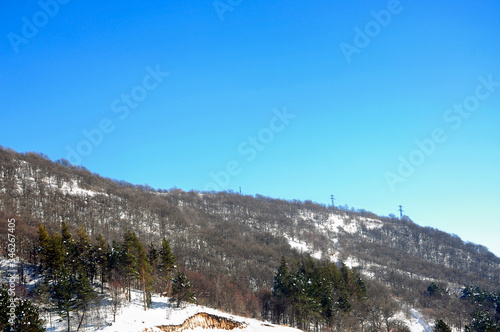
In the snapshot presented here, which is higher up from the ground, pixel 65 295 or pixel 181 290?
pixel 65 295

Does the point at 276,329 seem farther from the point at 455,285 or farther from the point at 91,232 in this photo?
the point at 455,285

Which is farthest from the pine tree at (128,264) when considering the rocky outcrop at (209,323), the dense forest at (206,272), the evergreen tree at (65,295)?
the rocky outcrop at (209,323)

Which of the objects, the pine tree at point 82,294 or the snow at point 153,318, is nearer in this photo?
the snow at point 153,318

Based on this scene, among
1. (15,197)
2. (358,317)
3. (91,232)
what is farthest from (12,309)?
(15,197)

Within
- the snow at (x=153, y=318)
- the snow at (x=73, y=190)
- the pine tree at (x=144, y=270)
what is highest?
the snow at (x=73, y=190)

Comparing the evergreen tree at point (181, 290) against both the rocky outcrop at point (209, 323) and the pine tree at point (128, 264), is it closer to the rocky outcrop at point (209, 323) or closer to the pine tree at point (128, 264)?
the rocky outcrop at point (209, 323)

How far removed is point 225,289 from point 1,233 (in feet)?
160

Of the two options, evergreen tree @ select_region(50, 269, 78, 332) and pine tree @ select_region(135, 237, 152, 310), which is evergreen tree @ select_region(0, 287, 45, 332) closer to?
evergreen tree @ select_region(50, 269, 78, 332)

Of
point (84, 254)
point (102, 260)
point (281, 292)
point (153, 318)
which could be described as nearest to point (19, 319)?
point (153, 318)

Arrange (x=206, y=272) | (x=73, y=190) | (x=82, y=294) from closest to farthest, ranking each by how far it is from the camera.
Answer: (x=82, y=294) → (x=206, y=272) → (x=73, y=190)

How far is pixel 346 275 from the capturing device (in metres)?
81.9

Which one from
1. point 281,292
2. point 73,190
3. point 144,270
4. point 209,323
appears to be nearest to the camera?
point 209,323

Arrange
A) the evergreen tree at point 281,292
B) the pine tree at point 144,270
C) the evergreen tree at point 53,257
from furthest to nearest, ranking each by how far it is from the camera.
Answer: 1. the evergreen tree at point 281,292
2. the pine tree at point 144,270
3. the evergreen tree at point 53,257

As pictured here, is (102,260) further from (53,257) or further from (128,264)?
(53,257)
